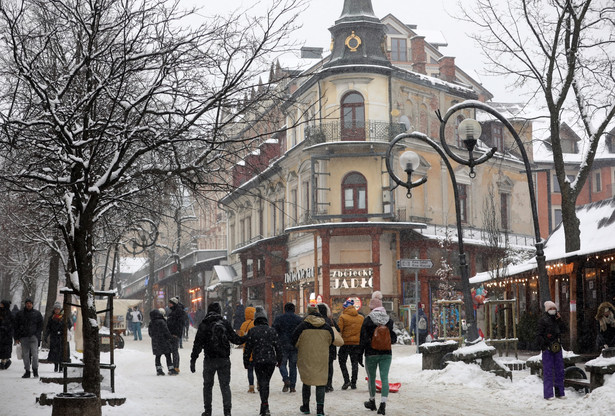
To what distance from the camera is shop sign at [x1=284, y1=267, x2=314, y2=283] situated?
43812 mm

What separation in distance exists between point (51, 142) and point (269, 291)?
37183 mm

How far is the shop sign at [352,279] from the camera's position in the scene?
136 feet

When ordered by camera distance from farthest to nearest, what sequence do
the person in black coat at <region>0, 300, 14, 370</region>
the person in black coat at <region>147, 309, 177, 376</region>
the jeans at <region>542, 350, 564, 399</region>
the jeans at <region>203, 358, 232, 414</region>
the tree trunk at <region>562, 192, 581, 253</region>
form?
the tree trunk at <region>562, 192, 581, 253</region>, the person in black coat at <region>0, 300, 14, 370</region>, the person in black coat at <region>147, 309, 177, 376</region>, the jeans at <region>542, 350, 564, 399</region>, the jeans at <region>203, 358, 232, 414</region>

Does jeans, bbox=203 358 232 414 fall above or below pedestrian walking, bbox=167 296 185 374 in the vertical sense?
below

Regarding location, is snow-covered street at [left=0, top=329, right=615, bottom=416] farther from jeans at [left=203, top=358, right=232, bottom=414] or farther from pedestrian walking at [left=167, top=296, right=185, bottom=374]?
jeans at [left=203, top=358, right=232, bottom=414]

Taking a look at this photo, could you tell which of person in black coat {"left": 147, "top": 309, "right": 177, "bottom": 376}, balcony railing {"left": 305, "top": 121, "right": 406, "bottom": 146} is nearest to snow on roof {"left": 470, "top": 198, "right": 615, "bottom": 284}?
person in black coat {"left": 147, "top": 309, "right": 177, "bottom": 376}

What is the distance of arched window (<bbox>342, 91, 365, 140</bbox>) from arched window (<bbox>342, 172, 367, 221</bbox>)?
1846mm

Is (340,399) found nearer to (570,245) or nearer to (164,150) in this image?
(164,150)

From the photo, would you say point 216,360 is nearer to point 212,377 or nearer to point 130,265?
point 212,377

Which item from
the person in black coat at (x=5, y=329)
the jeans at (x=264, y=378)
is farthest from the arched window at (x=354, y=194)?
the jeans at (x=264, y=378)

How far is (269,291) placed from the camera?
165 ft

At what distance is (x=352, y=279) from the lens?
41.5 meters

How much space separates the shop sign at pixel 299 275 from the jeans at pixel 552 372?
95.3ft

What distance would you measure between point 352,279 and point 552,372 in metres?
27.1
